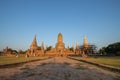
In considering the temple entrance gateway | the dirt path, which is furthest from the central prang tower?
the dirt path

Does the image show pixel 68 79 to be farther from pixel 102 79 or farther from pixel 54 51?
pixel 54 51

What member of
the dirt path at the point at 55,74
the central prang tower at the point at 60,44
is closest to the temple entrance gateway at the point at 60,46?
the central prang tower at the point at 60,44

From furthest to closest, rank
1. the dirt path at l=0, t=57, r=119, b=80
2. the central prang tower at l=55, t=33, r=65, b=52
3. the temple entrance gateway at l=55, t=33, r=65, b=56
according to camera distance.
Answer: the central prang tower at l=55, t=33, r=65, b=52 → the temple entrance gateway at l=55, t=33, r=65, b=56 → the dirt path at l=0, t=57, r=119, b=80

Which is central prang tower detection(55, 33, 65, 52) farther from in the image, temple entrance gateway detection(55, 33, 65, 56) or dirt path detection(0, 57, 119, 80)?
dirt path detection(0, 57, 119, 80)

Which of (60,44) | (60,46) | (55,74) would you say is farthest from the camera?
(60,44)

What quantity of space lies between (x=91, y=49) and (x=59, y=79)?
239 feet

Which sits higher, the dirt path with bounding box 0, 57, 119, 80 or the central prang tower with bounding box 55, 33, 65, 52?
the central prang tower with bounding box 55, 33, 65, 52

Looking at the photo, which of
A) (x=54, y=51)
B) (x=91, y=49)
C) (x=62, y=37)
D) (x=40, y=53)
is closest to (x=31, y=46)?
(x=40, y=53)

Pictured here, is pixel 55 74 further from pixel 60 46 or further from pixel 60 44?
pixel 60 44

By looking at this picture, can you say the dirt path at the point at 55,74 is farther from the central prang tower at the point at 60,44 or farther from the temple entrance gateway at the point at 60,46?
the central prang tower at the point at 60,44

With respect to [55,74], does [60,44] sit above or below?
above

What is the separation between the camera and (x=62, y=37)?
88562 millimetres

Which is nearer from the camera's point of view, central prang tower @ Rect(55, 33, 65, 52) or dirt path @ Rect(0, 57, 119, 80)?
dirt path @ Rect(0, 57, 119, 80)

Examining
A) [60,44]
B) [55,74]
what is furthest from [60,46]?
[55,74]
